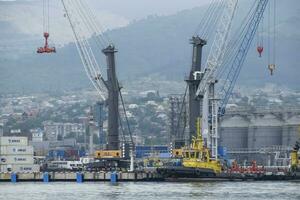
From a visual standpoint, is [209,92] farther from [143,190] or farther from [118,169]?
[143,190]

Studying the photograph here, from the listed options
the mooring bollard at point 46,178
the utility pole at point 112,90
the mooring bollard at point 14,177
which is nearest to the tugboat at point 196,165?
the mooring bollard at point 46,178

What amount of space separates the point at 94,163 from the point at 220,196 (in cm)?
6245

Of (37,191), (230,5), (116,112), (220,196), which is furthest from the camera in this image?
(116,112)

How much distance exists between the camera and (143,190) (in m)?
109

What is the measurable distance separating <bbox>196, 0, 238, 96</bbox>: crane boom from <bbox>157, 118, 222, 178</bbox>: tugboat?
7.12 meters

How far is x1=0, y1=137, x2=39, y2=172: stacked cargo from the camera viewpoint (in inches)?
6240

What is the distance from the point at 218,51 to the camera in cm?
14612

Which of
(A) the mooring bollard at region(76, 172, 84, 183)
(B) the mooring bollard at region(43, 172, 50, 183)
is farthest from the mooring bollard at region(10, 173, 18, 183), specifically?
(A) the mooring bollard at region(76, 172, 84, 183)

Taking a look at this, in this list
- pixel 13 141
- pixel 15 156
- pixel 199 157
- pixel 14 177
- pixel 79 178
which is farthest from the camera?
pixel 13 141

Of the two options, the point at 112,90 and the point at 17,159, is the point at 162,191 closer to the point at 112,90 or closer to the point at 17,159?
the point at 112,90

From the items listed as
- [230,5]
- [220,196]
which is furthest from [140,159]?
[220,196]

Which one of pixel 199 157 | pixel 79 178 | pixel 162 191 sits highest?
pixel 199 157

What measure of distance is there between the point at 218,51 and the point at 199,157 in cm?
1827

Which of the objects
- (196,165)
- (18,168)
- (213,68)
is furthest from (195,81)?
(18,168)
